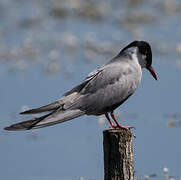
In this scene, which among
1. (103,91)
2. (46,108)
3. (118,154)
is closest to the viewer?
(118,154)

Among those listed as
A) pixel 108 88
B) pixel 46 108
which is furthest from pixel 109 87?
pixel 46 108

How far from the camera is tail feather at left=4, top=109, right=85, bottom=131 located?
570 centimetres

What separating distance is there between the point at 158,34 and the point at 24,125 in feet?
25.0

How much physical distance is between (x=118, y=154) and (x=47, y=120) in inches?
25.1

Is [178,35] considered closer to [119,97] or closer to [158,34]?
[158,34]

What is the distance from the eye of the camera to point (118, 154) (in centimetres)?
577

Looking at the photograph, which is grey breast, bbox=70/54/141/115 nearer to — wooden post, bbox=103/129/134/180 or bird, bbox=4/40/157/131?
bird, bbox=4/40/157/131

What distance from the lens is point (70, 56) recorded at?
11984 mm

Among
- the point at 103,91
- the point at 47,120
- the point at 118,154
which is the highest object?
the point at 103,91

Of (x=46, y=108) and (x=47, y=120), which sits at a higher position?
(x=46, y=108)

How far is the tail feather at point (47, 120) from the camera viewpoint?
5695 millimetres

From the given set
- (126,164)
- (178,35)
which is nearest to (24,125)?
(126,164)

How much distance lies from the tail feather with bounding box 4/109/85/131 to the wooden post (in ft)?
1.17

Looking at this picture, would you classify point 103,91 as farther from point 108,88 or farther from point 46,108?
point 46,108
